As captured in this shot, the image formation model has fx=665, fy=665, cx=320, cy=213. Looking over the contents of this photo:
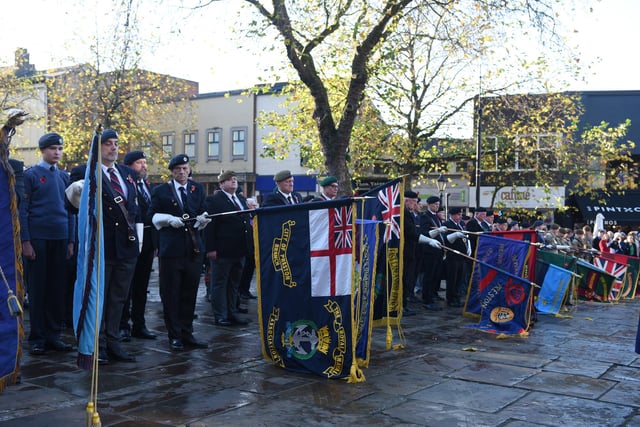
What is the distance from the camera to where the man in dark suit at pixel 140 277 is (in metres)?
7.76

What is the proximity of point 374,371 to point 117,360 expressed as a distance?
2.55 m

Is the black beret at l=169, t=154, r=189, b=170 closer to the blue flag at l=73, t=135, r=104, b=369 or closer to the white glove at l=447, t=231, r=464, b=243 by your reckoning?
the blue flag at l=73, t=135, r=104, b=369

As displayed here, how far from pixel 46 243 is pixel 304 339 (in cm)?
292

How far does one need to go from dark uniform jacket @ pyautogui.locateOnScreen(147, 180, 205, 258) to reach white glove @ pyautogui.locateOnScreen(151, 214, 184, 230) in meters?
0.13

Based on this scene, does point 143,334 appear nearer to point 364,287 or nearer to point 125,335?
point 125,335

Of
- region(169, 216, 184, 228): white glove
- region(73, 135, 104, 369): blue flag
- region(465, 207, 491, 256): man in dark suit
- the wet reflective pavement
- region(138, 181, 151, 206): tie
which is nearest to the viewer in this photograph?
region(73, 135, 104, 369): blue flag

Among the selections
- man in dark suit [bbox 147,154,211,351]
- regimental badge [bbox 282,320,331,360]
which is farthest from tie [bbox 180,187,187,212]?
regimental badge [bbox 282,320,331,360]

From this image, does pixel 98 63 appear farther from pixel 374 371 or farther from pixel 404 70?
pixel 374 371

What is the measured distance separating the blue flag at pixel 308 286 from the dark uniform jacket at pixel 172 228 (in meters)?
1.03

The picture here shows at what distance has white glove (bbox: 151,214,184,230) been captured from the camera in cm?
697

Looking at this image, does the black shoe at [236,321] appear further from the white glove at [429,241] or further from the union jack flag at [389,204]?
the white glove at [429,241]

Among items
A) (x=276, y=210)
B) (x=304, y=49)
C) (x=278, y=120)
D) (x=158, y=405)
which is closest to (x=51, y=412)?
(x=158, y=405)

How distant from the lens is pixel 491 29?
45.1 ft

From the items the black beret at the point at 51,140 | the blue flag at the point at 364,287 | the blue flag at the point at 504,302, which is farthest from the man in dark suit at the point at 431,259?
the black beret at the point at 51,140
